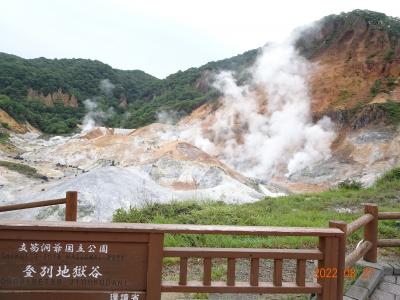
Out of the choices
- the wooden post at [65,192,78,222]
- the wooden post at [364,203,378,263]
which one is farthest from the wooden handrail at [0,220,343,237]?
the wooden post at [65,192,78,222]

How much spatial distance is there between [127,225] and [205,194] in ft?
38.3

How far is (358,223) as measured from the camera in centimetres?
391

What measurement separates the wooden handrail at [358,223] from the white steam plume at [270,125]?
2237 centimetres

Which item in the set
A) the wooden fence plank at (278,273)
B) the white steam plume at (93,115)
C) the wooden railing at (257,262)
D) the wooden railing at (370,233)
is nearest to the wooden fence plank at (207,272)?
the wooden railing at (257,262)

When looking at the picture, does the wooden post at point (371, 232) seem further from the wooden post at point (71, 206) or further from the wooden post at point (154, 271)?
the wooden post at point (71, 206)

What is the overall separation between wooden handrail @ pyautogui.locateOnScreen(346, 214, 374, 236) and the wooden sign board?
198cm

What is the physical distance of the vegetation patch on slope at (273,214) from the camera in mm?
5758

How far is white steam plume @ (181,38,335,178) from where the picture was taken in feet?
92.6

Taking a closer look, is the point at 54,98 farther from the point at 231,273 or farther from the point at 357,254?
the point at 231,273

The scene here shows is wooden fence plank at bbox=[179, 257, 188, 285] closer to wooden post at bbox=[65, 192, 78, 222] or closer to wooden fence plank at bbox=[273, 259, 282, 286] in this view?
wooden fence plank at bbox=[273, 259, 282, 286]

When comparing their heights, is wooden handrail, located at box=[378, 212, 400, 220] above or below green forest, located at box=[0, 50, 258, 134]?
below

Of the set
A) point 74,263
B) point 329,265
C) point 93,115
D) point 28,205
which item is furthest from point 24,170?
point 93,115

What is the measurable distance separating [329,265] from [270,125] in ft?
97.3

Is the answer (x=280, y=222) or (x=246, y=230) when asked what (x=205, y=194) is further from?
(x=246, y=230)
